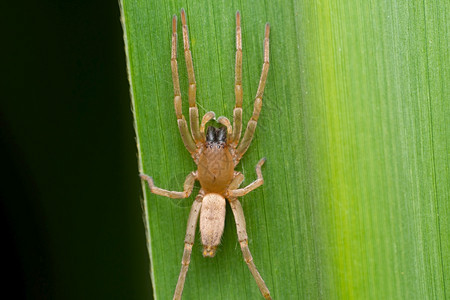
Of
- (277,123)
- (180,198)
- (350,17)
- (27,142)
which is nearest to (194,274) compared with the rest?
(180,198)

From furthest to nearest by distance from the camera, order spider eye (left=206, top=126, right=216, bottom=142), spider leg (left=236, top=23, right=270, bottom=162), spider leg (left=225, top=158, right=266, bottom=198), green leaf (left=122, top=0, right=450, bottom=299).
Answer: spider eye (left=206, top=126, right=216, bottom=142), spider leg (left=225, top=158, right=266, bottom=198), spider leg (left=236, top=23, right=270, bottom=162), green leaf (left=122, top=0, right=450, bottom=299)

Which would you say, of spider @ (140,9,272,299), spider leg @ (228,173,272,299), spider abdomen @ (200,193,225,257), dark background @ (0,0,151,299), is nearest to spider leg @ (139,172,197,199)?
spider @ (140,9,272,299)

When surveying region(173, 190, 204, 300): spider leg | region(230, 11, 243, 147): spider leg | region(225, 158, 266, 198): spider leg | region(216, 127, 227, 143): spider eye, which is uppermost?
region(230, 11, 243, 147): spider leg

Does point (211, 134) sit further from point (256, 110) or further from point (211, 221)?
point (211, 221)

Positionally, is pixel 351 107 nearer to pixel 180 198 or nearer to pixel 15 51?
pixel 180 198

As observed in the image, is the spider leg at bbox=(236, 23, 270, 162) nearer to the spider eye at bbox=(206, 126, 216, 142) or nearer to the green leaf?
the green leaf

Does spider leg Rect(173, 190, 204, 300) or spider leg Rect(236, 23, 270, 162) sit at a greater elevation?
spider leg Rect(236, 23, 270, 162)

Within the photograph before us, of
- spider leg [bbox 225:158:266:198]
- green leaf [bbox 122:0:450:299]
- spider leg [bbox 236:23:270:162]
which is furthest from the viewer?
spider leg [bbox 225:158:266:198]
